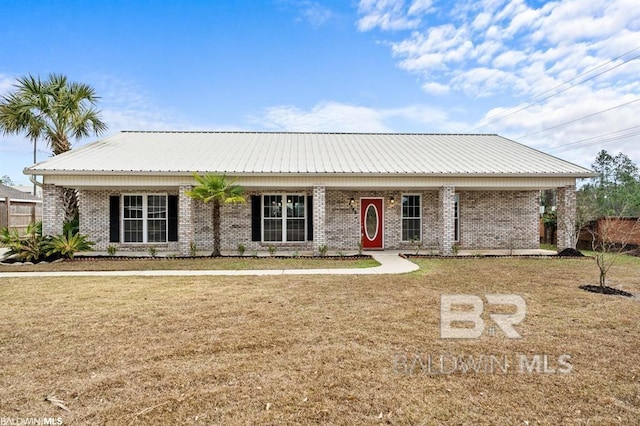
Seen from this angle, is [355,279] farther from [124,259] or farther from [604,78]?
[604,78]

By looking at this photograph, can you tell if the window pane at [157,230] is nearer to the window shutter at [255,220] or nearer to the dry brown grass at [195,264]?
the dry brown grass at [195,264]

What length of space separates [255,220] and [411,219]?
643 centimetres

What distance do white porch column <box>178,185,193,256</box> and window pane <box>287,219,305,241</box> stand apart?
3.77m

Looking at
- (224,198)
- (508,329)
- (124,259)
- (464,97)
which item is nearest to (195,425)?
(508,329)

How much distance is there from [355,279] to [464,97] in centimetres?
1767

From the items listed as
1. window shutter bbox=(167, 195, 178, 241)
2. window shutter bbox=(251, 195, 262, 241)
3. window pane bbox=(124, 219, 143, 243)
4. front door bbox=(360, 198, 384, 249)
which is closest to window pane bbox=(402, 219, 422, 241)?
front door bbox=(360, 198, 384, 249)

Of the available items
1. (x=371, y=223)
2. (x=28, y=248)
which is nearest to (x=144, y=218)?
(x=28, y=248)

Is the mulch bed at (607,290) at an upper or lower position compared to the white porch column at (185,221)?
lower

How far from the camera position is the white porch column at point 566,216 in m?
13.0

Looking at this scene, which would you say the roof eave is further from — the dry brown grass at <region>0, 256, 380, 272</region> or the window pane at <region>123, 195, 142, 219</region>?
the dry brown grass at <region>0, 256, 380, 272</region>

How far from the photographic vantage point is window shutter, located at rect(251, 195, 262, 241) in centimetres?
1413

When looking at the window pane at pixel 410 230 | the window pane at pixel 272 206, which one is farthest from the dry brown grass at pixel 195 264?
the window pane at pixel 410 230

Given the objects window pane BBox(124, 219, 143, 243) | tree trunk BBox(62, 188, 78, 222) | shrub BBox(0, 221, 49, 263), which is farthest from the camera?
window pane BBox(124, 219, 143, 243)

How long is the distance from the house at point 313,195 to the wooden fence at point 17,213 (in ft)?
31.2
